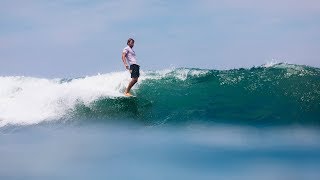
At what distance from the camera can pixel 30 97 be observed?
585 inches

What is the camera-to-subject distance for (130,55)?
12.2 meters

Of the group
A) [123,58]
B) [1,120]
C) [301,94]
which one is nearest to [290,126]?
[301,94]

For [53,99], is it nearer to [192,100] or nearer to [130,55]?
[130,55]

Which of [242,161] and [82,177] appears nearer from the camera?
[82,177]

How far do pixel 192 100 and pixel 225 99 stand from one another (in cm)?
93

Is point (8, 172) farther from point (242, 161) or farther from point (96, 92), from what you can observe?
point (96, 92)

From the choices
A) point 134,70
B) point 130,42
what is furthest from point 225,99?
point 130,42

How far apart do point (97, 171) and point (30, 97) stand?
8731mm

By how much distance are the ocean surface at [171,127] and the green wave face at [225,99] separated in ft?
0.09

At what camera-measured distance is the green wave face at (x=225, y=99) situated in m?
11.9

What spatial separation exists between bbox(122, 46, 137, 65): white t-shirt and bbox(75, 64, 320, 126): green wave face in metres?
1.13

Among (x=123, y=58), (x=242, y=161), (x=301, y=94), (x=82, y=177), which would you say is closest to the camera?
(x=82, y=177)

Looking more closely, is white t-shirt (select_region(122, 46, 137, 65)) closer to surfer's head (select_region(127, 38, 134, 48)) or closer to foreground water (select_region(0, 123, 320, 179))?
surfer's head (select_region(127, 38, 134, 48))

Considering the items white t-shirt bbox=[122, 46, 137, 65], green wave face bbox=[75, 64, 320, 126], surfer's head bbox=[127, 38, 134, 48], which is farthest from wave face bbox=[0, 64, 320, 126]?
surfer's head bbox=[127, 38, 134, 48]
